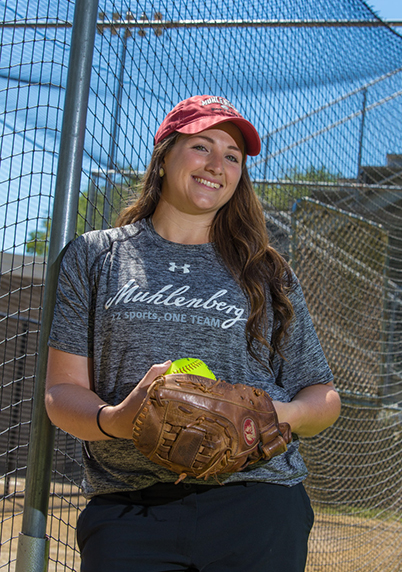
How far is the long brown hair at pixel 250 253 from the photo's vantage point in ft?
5.69

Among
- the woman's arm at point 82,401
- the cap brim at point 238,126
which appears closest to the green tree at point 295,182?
the cap brim at point 238,126

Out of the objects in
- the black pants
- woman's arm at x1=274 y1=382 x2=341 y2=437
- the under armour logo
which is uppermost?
the under armour logo

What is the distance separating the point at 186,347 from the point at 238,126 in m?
0.80

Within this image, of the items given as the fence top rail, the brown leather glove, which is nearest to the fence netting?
the fence top rail

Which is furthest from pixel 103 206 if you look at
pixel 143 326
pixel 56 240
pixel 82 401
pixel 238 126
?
pixel 82 401

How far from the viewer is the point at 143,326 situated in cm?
162

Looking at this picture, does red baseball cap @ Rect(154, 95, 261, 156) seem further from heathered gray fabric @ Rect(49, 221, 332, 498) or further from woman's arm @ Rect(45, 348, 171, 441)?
woman's arm @ Rect(45, 348, 171, 441)

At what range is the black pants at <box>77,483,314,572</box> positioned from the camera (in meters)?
1.48

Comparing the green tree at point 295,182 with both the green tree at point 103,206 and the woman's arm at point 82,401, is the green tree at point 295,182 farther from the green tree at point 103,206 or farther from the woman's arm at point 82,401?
the woman's arm at point 82,401

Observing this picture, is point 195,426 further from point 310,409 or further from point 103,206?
point 103,206

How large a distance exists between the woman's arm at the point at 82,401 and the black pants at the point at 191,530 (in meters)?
0.23

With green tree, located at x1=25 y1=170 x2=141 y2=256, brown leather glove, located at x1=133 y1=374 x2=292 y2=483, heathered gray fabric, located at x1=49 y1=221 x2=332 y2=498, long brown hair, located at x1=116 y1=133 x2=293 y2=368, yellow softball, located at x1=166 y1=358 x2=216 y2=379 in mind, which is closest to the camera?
brown leather glove, located at x1=133 y1=374 x2=292 y2=483

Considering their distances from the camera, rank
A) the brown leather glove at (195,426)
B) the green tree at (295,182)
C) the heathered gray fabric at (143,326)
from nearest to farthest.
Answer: the brown leather glove at (195,426)
the heathered gray fabric at (143,326)
the green tree at (295,182)

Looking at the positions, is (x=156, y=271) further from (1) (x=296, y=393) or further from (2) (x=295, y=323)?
(1) (x=296, y=393)
